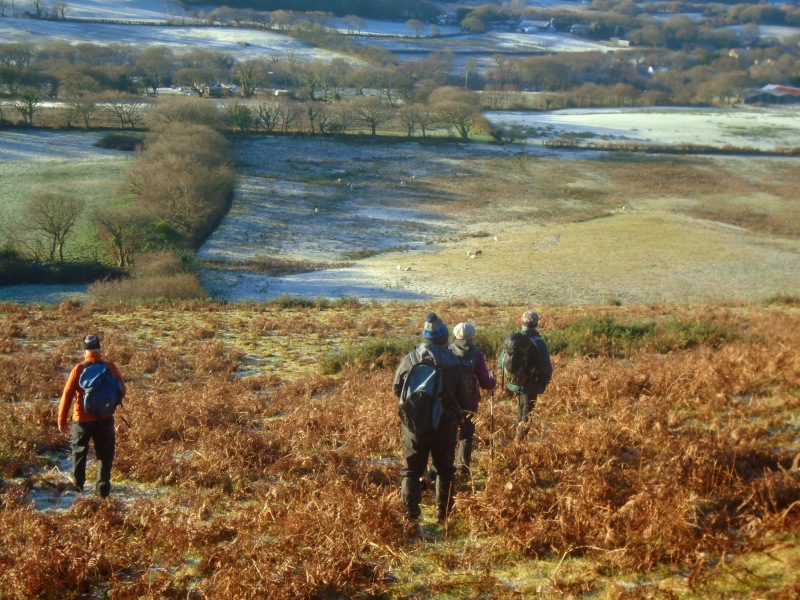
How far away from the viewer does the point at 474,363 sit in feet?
19.3

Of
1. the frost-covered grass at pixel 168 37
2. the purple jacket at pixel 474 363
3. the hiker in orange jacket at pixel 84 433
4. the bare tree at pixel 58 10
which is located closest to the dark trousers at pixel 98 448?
the hiker in orange jacket at pixel 84 433

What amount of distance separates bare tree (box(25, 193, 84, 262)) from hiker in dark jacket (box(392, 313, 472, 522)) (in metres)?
31.9

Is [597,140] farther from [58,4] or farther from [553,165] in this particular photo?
[58,4]

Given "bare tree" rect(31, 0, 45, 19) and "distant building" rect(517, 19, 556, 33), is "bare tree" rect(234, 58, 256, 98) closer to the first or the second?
"bare tree" rect(31, 0, 45, 19)

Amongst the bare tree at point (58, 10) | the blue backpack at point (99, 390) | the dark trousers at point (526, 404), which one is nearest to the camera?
the blue backpack at point (99, 390)

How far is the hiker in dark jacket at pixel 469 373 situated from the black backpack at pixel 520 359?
552mm

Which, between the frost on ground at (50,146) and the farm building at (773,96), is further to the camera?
the farm building at (773,96)

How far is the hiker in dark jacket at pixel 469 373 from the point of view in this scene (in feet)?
19.2

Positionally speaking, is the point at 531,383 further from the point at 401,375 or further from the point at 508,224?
the point at 508,224

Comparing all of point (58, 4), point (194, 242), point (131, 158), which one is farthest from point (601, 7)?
point (194, 242)

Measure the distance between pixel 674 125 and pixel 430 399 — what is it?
84238mm

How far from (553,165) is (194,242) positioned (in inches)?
1518

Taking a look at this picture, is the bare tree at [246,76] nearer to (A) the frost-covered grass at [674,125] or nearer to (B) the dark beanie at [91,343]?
(A) the frost-covered grass at [674,125]

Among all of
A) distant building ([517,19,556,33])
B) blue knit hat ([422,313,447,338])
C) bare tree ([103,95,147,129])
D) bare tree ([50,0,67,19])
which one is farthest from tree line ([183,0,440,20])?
blue knit hat ([422,313,447,338])
